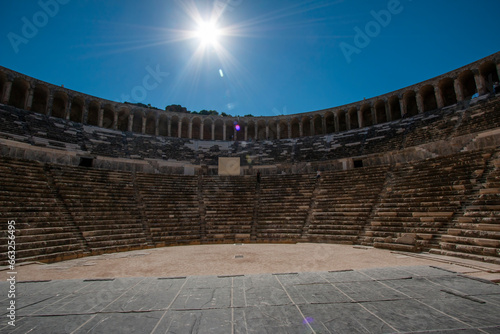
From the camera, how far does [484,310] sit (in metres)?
3.35

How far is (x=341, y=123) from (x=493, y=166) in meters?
19.1

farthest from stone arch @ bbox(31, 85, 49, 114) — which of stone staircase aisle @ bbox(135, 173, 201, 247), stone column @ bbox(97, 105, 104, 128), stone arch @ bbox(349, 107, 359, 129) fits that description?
stone arch @ bbox(349, 107, 359, 129)

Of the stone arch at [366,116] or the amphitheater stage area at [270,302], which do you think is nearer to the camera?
the amphitheater stage area at [270,302]

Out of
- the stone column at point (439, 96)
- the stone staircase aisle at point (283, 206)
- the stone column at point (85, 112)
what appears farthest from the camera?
the stone column at point (85, 112)

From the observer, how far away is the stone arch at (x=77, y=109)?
976 inches

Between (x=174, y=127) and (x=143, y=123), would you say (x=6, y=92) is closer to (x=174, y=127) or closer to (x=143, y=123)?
(x=143, y=123)

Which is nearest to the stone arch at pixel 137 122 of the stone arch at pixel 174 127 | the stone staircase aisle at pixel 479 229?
the stone arch at pixel 174 127

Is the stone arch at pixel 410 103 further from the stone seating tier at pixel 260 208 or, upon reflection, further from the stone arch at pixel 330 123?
the stone seating tier at pixel 260 208

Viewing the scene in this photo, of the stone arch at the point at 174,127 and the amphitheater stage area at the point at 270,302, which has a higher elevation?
the stone arch at the point at 174,127

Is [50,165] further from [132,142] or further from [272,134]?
[272,134]

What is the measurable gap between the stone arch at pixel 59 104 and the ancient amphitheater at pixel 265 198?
0.12 m

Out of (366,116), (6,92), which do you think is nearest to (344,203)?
(366,116)

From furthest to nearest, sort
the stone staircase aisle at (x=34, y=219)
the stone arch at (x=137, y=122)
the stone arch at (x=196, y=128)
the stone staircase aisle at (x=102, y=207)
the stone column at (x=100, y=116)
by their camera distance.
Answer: the stone arch at (x=196, y=128), the stone arch at (x=137, y=122), the stone column at (x=100, y=116), the stone staircase aisle at (x=102, y=207), the stone staircase aisle at (x=34, y=219)

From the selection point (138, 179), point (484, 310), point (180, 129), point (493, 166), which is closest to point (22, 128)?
point (138, 179)
